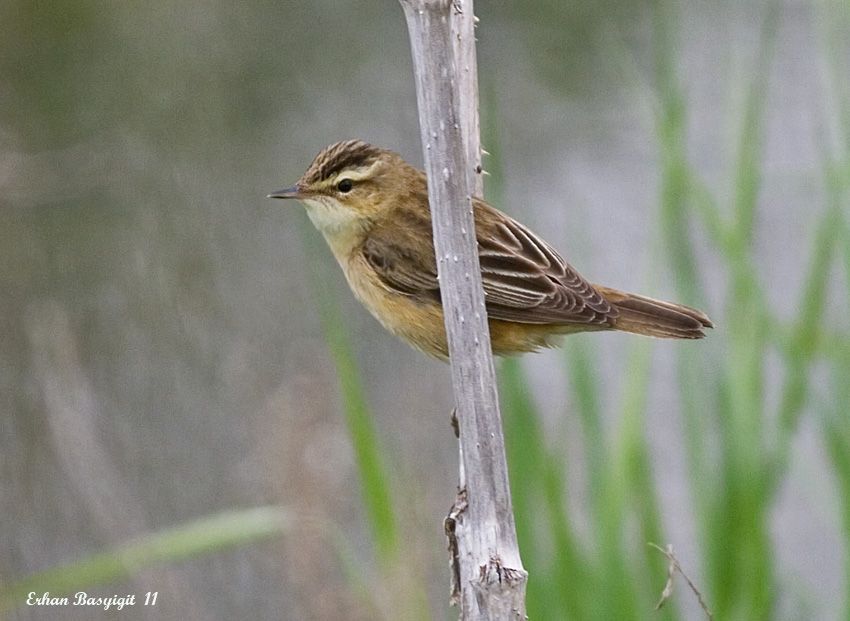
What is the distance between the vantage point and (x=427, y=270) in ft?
13.8

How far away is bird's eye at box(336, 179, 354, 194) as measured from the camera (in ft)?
14.2

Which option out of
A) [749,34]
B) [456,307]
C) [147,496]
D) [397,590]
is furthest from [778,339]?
[749,34]

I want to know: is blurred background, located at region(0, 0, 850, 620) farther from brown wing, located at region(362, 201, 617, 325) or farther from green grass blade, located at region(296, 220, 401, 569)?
green grass blade, located at region(296, 220, 401, 569)

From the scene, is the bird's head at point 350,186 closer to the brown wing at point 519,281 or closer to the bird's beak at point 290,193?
the bird's beak at point 290,193

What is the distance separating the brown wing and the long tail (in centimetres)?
7

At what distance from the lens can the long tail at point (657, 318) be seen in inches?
156

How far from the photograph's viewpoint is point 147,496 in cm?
737

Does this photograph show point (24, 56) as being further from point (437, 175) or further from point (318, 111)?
point (437, 175)

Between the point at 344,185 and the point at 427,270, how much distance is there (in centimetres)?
39

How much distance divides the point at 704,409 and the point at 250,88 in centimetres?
507

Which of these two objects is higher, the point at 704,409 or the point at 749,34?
the point at 749,34

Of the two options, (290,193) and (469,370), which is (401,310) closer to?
(290,193)

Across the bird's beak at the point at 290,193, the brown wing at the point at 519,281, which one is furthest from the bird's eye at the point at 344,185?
the brown wing at the point at 519,281

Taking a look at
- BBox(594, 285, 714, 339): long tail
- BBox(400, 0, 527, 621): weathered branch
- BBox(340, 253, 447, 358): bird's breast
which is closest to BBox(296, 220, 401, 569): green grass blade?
BBox(340, 253, 447, 358): bird's breast
